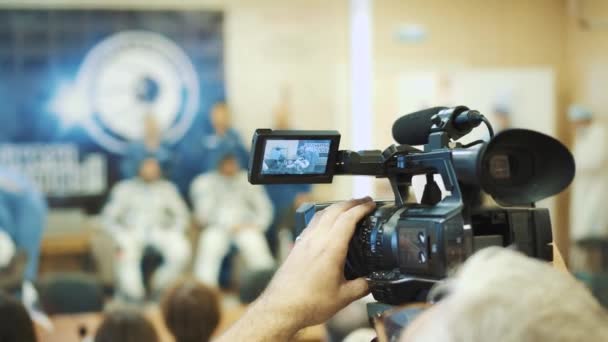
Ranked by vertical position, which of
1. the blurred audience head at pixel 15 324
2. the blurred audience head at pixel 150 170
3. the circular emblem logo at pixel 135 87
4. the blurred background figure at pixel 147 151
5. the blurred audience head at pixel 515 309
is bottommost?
the blurred audience head at pixel 15 324

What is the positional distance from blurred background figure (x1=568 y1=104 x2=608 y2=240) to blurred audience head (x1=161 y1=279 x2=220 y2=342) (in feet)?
12.6

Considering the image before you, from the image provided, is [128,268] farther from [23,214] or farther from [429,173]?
[429,173]

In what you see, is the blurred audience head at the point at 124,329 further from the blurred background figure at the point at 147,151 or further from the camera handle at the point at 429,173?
the blurred background figure at the point at 147,151

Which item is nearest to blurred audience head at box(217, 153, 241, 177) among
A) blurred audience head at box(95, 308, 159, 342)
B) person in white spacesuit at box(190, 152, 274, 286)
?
person in white spacesuit at box(190, 152, 274, 286)

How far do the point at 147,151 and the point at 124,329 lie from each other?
310 centimetres

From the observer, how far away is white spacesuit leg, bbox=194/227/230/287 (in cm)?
521

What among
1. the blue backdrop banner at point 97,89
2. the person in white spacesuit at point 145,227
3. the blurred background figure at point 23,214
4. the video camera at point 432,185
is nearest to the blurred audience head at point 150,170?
the person in white spacesuit at point 145,227

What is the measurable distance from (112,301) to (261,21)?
7.95 feet

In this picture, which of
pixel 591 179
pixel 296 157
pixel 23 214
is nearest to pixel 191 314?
pixel 296 157

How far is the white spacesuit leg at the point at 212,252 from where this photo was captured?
521 centimetres

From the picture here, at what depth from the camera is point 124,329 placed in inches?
90.2

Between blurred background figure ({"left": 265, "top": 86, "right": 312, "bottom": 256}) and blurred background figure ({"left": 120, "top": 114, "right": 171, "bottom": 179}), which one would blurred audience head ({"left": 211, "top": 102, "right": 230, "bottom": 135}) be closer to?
blurred background figure ({"left": 120, "top": 114, "right": 171, "bottom": 179})

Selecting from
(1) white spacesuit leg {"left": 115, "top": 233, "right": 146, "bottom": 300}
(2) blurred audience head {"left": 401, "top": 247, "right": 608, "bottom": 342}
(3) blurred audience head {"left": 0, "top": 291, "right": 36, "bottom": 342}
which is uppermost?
(2) blurred audience head {"left": 401, "top": 247, "right": 608, "bottom": 342}

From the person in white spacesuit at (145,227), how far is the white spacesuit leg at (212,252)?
0.13 meters
